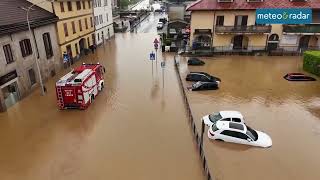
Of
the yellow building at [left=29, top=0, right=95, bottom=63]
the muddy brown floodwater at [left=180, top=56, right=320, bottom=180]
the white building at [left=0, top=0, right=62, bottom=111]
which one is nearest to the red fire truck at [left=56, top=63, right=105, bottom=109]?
the white building at [left=0, top=0, right=62, bottom=111]

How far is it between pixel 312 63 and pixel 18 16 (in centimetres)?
3413

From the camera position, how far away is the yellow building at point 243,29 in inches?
1579

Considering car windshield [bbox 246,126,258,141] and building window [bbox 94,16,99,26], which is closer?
car windshield [bbox 246,126,258,141]

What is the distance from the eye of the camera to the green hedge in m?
A: 31.3

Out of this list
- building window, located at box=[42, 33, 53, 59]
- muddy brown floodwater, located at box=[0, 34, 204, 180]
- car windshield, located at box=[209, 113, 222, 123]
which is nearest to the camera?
muddy brown floodwater, located at box=[0, 34, 204, 180]

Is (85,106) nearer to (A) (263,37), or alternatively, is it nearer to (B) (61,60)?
(B) (61,60)

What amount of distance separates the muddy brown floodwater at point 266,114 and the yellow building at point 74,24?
1652 centimetres

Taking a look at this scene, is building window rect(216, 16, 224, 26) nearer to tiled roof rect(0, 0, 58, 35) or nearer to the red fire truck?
tiled roof rect(0, 0, 58, 35)

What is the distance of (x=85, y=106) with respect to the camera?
23.8 m

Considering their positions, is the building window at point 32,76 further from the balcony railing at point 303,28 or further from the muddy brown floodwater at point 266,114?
the balcony railing at point 303,28

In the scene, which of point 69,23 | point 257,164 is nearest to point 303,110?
point 257,164

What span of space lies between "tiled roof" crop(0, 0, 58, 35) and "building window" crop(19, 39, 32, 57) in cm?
134

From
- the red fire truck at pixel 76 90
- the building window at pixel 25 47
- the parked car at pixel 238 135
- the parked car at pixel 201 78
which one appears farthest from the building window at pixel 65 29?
the parked car at pixel 238 135

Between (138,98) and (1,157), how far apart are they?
12.5 metres
